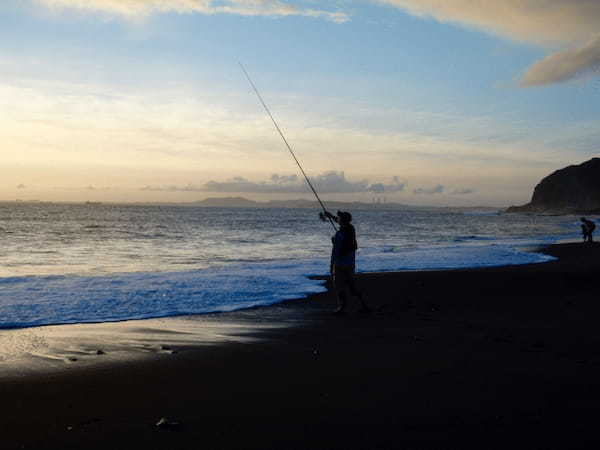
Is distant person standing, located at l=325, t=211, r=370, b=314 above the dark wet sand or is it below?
above

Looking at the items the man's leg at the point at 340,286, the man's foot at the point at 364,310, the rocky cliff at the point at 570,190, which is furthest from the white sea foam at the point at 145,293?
the rocky cliff at the point at 570,190

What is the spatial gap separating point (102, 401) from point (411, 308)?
659 centimetres

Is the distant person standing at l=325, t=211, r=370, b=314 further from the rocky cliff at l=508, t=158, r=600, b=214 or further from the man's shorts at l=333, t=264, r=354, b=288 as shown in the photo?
the rocky cliff at l=508, t=158, r=600, b=214

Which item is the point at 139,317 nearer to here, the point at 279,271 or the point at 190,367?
the point at 190,367

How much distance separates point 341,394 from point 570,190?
16873 cm

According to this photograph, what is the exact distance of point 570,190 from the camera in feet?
502

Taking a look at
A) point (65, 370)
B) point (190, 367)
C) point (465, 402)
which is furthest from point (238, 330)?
point (465, 402)

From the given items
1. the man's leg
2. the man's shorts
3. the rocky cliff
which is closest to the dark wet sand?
the man's leg

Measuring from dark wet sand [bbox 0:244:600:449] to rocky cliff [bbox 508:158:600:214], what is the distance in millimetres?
149427

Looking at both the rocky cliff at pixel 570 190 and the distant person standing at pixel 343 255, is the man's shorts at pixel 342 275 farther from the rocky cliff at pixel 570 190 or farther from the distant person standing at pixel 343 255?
the rocky cliff at pixel 570 190

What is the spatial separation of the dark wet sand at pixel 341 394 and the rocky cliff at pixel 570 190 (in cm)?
14943

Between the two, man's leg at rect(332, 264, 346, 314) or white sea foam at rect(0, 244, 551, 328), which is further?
man's leg at rect(332, 264, 346, 314)

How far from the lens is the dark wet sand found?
11.7 feet

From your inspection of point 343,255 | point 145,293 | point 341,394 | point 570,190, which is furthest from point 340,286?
point 570,190
